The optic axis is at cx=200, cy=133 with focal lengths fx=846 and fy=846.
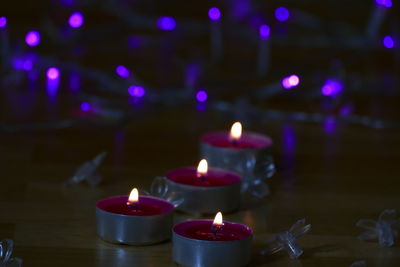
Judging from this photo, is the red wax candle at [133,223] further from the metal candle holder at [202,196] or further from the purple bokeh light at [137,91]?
the purple bokeh light at [137,91]

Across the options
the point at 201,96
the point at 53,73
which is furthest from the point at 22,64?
the point at 201,96

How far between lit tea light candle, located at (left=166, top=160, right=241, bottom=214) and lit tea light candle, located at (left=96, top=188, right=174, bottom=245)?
0.12 m

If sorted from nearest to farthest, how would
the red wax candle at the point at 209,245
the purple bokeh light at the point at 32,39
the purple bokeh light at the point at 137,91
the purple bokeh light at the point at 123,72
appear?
1. the red wax candle at the point at 209,245
2. the purple bokeh light at the point at 137,91
3. the purple bokeh light at the point at 123,72
4. the purple bokeh light at the point at 32,39

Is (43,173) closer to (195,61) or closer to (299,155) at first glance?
(299,155)

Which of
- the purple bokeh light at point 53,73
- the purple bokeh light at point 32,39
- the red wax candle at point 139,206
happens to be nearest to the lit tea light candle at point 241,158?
the red wax candle at point 139,206

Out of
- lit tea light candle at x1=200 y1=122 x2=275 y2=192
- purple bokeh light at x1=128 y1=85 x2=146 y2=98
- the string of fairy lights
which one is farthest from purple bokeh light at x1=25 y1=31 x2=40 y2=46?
lit tea light candle at x1=200 y1=122 x2=275 y2=192

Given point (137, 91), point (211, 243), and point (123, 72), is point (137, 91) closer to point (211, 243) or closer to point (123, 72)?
point (123, 72)

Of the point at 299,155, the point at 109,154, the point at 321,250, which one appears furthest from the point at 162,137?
the point at 321,250

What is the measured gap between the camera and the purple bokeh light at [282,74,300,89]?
2.63 m

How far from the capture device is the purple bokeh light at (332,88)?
278 cm

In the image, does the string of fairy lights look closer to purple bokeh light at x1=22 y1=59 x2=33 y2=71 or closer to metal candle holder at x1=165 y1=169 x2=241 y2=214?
purple bokeh light at x1=22 y1=59 x2=33 y2=71

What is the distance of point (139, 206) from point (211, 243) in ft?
0.76

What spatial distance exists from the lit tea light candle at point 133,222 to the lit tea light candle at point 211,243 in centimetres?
7

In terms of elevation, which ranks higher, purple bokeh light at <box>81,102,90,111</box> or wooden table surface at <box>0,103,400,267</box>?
purple bokeh light at <box>81,102,90,111</box>
